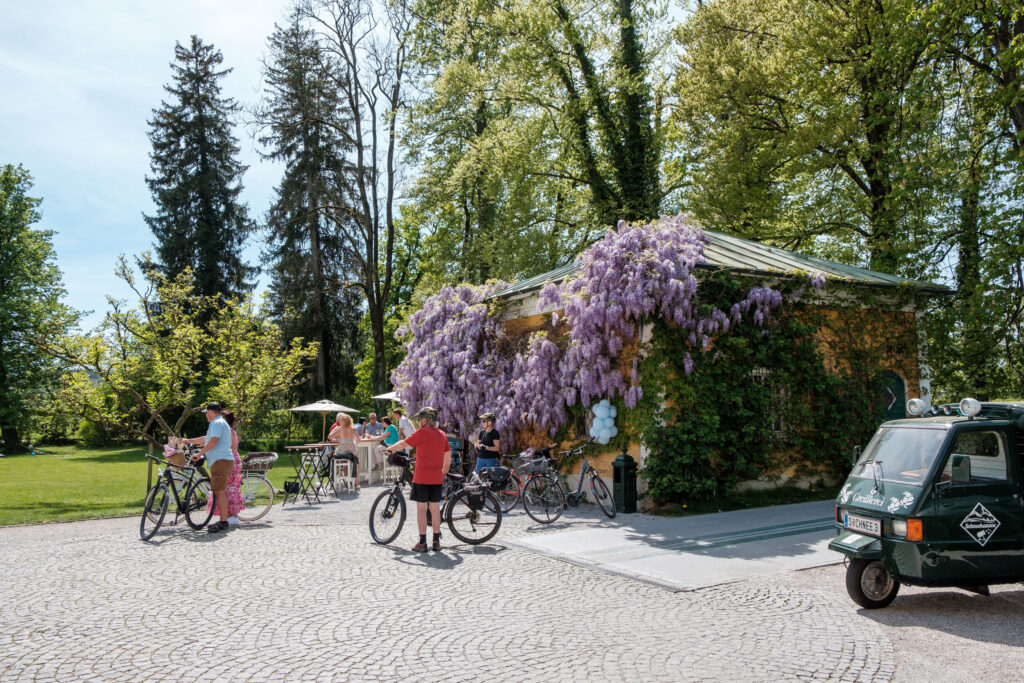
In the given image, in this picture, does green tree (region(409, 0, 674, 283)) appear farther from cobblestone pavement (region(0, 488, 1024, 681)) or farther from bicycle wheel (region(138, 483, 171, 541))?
cobblestone pavement (region(0, 488, 1024, 681))

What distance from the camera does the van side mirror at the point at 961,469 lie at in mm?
6027

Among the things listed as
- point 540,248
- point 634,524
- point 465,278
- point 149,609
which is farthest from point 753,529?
point 465,278

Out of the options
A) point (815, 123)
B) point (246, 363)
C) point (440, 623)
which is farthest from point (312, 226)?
point (440, 623)

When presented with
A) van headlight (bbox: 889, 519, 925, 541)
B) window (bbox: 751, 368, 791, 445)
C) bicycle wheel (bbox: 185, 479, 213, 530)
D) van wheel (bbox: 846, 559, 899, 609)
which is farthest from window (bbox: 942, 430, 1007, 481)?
bicycle wheel (bbox: 185, 479, 213, 530)

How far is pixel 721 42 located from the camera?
2284cm

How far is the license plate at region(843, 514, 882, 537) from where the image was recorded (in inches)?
242

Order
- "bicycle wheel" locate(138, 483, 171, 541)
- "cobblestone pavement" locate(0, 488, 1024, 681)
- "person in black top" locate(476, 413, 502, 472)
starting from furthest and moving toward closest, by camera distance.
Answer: "person in black top" locate(476, 413, 502, 472) → "bicycle wheel" locate(138, 483, 171, 541) → "cobblestone pavement" locate(0, 488, 1024, 681)

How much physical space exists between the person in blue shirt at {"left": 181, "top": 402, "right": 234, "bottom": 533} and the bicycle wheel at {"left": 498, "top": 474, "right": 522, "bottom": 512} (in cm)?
447

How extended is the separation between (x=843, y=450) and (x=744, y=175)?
36.6 feet

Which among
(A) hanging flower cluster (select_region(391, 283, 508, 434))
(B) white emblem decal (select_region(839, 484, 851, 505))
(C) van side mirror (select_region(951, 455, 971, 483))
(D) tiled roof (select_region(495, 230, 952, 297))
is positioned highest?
(D) tiled roof (select_region(495, 230, 952, 297))

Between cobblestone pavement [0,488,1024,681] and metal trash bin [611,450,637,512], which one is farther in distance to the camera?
metal trash bin [611,450,637,512]

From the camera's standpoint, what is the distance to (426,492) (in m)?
8.97

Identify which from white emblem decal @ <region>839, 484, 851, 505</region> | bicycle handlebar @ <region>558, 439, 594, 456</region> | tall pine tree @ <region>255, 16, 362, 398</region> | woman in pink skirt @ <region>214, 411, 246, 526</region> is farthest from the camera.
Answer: tall pine tree @ <region>255, 16, 362, 398</region>

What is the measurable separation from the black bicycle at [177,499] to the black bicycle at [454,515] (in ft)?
9.76
